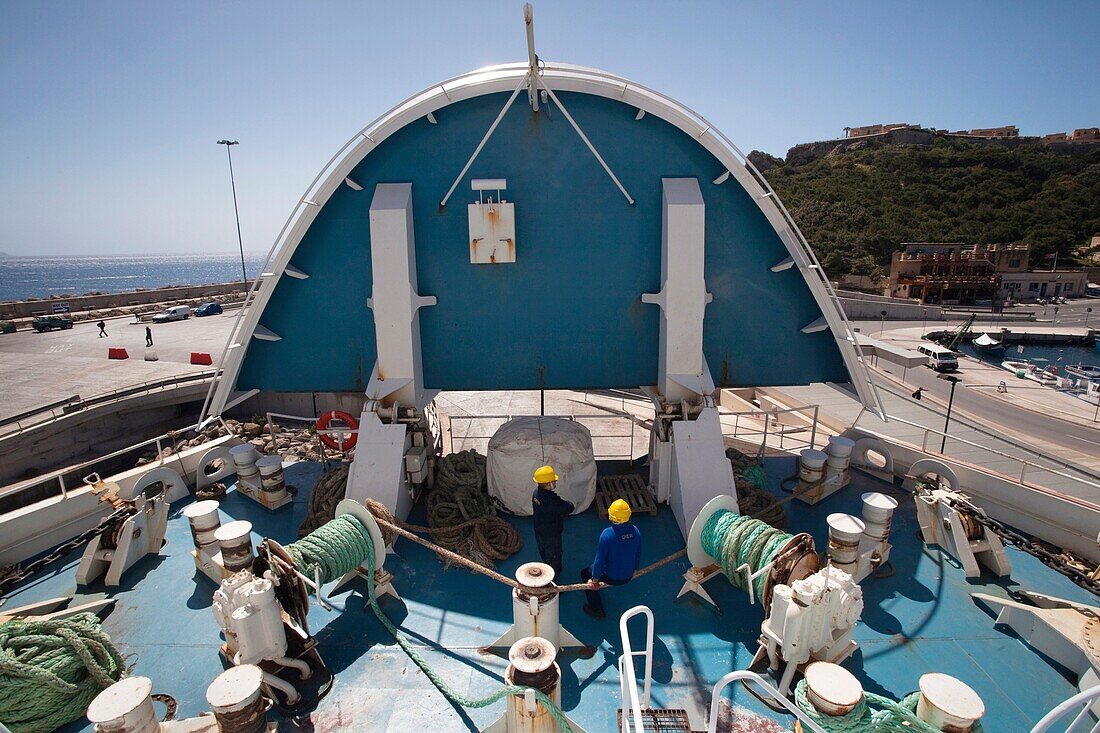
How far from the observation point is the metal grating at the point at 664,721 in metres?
4.12

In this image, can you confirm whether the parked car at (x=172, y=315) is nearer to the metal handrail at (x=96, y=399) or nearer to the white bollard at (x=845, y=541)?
the metal handrail at (x=96, y=399)

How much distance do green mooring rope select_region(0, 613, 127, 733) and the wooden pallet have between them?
18.3 feet

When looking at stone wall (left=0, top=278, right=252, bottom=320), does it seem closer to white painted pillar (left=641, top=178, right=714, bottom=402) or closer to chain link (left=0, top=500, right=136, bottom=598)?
chain link (left=0, top=500, right=136, bottom=598)

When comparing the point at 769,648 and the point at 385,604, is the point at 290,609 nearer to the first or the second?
the point at 385,604

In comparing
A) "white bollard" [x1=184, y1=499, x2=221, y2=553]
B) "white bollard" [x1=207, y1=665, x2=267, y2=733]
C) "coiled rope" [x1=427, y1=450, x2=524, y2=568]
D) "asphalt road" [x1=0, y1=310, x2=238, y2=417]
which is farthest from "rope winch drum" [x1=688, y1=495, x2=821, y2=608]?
"asphalt road" [x1=0, y1=310, x2=238, y2=417]

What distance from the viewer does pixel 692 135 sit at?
24.7 feet

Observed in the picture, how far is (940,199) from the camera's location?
260ft

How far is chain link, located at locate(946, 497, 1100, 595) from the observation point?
5.64m

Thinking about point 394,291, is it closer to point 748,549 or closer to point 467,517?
point 467,517

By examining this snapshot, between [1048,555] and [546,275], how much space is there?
698 centimetres

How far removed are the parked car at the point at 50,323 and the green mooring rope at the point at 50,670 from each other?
39513 mm

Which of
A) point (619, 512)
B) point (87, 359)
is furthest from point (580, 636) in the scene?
point (87, 359)

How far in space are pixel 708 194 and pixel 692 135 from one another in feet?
3.09

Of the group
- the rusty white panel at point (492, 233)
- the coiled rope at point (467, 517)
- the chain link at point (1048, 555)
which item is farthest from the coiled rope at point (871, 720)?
the rusty white panel at point (492, 233)
